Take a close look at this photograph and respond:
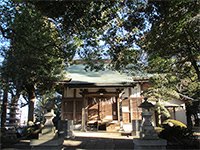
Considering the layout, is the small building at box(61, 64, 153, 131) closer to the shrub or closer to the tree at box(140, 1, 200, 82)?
the shrub

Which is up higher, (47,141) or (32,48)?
(32,48)

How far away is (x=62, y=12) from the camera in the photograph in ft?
19.7

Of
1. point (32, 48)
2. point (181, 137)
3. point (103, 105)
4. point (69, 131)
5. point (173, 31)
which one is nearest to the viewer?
point (173, 31)

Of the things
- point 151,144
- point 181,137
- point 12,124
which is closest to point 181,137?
point 181,137

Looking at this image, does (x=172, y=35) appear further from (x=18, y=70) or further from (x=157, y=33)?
(x=18, y=70)

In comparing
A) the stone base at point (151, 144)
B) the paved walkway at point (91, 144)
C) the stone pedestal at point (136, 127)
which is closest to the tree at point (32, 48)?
the paved walkway at point (91, 144)

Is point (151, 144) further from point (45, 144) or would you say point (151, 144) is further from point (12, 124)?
point (12, 124)

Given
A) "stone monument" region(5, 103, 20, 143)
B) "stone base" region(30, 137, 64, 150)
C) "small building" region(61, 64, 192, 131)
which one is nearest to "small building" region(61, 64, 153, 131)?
"small building" region(61, 64, 192, 131)

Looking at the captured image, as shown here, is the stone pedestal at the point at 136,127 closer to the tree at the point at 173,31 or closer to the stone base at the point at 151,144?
the stone base at the point at 151,144

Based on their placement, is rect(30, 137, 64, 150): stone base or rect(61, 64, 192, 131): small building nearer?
rect(30, 137, 64, 150): stone base

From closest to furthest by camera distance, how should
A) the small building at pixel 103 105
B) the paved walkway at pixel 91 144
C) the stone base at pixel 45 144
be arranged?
the stone base at pixel 45 144 < the paved walkway at pixel 91 144 < the small building at pixel 103 105

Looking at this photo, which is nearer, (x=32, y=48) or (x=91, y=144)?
(x=91, y=144)

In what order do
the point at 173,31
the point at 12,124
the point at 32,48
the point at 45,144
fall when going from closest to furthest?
the point at 45,144 < the point at 173,31 < the point at 32,48 < the point at 12,124

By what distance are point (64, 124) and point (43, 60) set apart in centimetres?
427
